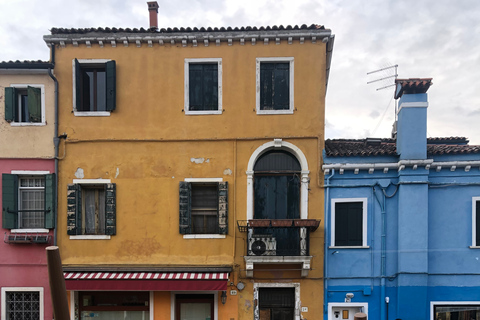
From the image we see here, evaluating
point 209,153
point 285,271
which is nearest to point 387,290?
point 285,271

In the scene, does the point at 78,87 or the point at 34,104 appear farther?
the point at 78,87

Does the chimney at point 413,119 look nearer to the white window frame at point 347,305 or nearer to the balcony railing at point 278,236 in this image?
the balcony railing at point 278,236

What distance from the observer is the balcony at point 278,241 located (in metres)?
8.55

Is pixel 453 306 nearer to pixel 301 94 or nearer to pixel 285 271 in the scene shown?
pixel 285 271

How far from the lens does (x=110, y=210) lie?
914 cm

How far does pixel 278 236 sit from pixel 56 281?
687 cm

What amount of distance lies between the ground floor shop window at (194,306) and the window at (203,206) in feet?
6.47

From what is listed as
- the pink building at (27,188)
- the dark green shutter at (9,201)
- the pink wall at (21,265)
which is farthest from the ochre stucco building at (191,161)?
the dark green shutter at (9,201)

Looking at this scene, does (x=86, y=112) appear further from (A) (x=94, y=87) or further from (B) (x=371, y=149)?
(B) (x=371, y=149)

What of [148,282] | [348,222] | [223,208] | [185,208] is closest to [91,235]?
[148,282]

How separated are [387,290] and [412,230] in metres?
1.92

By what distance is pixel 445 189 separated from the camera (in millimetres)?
8969

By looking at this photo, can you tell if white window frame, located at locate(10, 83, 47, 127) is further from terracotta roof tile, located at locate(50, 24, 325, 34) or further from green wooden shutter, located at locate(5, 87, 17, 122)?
terracotta roof tile, located at locate(50, 24, 325, 34)

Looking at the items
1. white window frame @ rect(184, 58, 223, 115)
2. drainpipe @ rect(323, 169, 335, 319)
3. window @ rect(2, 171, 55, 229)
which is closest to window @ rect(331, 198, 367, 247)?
drainpipe @ rect(323, 169, 335, 319)
